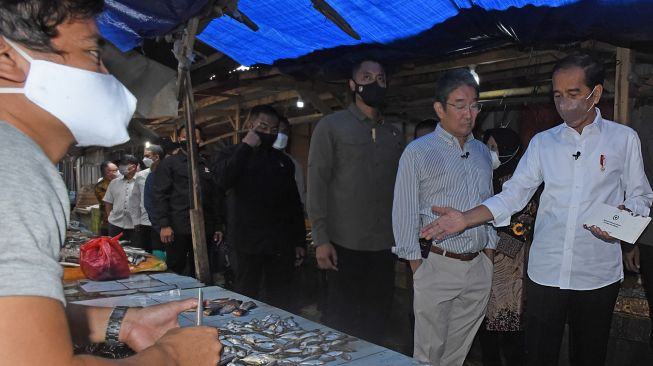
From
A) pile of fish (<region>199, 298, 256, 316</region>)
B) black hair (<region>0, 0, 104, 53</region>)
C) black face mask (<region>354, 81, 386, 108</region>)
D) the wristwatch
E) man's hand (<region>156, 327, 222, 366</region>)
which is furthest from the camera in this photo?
black face mask (<region>354, 81, 386, 108</region>)

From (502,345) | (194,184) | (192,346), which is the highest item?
(194,184)

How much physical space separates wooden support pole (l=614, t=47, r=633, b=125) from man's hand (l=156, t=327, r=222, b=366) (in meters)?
4.76

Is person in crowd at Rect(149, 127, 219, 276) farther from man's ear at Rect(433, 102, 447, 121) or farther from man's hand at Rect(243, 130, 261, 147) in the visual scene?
man's ear at Rect(433, 102, 447, 121)

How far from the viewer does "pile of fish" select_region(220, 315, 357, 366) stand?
230 cm

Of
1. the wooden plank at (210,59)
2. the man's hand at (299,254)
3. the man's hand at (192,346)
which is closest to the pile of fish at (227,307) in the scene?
the man's hand at (192,346)

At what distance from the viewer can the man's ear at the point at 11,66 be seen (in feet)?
3.71

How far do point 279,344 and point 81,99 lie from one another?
5.43ft

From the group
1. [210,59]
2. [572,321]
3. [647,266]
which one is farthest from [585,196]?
[210,59]

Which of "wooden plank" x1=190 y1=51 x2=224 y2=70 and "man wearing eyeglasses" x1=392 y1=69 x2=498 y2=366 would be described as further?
"wooden plank" x1=190 y1=51 x2=224 y2=70

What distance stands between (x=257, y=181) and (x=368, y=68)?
5.69 ft

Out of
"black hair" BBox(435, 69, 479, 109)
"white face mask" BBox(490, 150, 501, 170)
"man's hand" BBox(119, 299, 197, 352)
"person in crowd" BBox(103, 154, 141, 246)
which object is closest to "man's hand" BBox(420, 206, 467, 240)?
"black hair" BBox(435, 69, 479, 109)

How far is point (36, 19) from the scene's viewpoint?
1119 millimetres

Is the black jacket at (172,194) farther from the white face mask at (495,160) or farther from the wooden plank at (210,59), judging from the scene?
the white face mask at (495,160)

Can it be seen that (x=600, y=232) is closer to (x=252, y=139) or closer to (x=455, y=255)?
(x=455, y=255)
